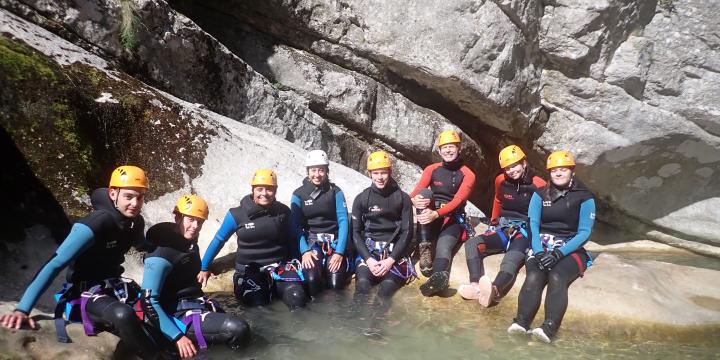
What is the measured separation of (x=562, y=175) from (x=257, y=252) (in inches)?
179

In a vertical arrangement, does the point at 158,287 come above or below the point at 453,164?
below

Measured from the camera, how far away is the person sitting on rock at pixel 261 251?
21.6 ft

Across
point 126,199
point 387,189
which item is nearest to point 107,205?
point 126,199

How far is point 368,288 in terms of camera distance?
23.4 feet

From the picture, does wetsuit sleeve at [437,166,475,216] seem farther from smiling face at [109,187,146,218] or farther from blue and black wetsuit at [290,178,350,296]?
smiling face at [109,187,146,218]

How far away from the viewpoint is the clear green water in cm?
535

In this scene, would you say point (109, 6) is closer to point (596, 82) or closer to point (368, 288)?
point (368, 288)

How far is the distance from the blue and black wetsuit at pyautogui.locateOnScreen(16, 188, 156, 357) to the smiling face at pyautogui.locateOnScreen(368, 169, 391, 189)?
356cm

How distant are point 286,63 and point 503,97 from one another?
597 centimetres

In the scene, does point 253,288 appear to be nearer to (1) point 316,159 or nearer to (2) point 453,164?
(1) point 316,159

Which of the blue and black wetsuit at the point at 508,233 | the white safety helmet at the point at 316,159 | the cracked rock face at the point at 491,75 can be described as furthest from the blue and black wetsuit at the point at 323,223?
the cracked rock face at the point at 491,75

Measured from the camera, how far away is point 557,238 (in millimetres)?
6773

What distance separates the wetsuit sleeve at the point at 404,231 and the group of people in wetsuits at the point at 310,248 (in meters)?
0.02

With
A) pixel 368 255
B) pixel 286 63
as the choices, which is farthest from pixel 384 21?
pixel 368 255
